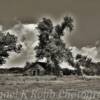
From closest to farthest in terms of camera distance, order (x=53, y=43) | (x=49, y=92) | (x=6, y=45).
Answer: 1. (x=49, y=92)
2. (x=6, y=45)
3. (x=53, y=43)

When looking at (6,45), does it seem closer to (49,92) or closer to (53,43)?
(53,43)

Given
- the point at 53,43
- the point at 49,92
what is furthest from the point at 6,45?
the point at 49,92

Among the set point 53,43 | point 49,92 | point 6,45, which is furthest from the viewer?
point 53,43

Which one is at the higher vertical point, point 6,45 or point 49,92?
point 6,45

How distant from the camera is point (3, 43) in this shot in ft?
217

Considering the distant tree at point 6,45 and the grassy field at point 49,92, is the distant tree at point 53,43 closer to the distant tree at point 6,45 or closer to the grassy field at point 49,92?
the distant tree at point 6,45

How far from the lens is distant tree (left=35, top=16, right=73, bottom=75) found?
79.9 m

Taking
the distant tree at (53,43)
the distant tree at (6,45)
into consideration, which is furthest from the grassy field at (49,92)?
the distant tree at (53,43)

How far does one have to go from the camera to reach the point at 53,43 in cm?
8194

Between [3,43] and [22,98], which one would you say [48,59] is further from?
[22,98]

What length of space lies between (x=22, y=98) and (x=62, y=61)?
182 ft

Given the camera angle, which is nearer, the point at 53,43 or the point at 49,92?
the point at 49,92

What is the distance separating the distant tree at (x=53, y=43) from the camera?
79938 mm

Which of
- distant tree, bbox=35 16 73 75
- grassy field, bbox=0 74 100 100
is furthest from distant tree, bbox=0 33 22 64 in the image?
grassy field, bbox=0 74 100 100
